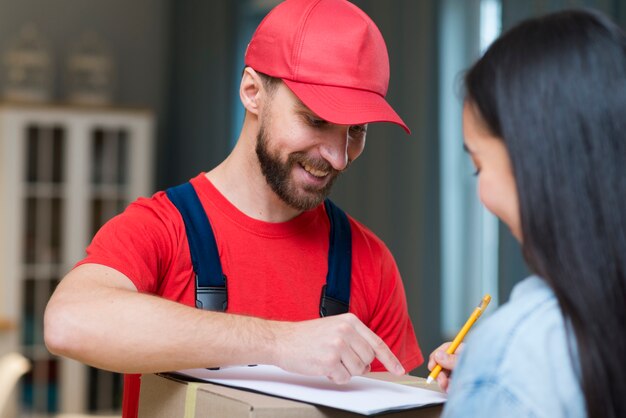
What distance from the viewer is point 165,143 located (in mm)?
5609

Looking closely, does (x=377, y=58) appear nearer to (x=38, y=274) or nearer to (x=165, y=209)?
(x=165, y=209)

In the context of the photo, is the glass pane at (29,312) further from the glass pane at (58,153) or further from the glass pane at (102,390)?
the glass pane at (58,153)

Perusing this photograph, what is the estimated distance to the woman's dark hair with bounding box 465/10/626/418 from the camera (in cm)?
75

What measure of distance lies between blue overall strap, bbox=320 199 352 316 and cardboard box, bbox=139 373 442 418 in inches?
14.3

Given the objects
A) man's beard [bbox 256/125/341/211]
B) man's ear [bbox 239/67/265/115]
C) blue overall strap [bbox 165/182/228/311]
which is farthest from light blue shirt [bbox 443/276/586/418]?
man's ear [bbox 239/67/265/115]

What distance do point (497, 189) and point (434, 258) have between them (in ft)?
8.48

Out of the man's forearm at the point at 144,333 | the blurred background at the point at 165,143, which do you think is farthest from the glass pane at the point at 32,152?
the man's forearm at the point at 144,333

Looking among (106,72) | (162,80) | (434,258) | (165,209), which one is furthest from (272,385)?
(162,80)

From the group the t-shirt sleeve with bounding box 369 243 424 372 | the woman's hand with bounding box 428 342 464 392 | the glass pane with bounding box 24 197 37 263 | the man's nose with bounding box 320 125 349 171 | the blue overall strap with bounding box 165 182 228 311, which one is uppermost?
the man's nose with bounding box 320 125 349 171

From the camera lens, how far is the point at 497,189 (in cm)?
81

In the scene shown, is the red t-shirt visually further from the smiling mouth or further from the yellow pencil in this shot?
the yellow pencil

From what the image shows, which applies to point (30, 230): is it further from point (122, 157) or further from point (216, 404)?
point (216, 404)

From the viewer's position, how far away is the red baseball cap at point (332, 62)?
1.41m

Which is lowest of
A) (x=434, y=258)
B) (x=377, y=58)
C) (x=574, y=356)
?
(x=434, y=258)
